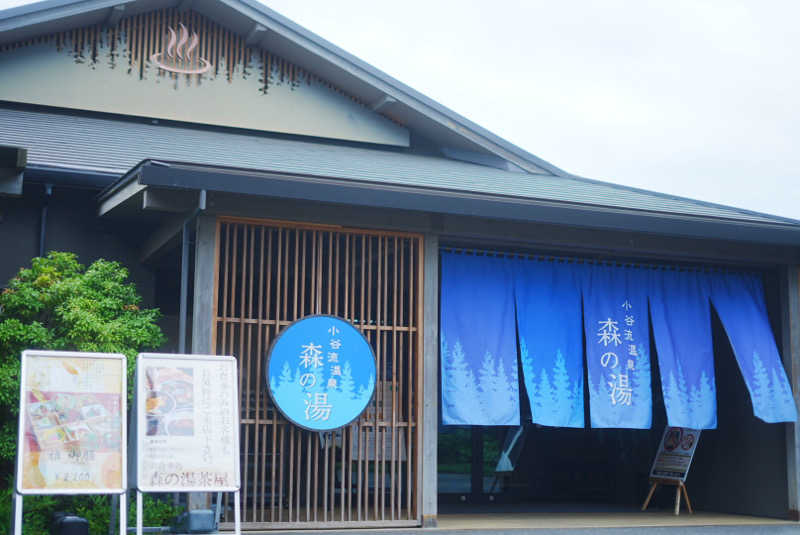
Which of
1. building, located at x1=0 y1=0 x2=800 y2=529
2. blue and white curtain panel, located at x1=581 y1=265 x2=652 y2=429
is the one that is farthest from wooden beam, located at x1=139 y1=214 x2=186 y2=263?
blue and white curtain panel, located at x1=581 y1=265 x2=652 y2=429

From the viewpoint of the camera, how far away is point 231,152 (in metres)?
10.2

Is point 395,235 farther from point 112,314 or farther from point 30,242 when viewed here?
point 30,242

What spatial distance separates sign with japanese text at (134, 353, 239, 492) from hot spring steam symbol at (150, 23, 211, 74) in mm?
5797

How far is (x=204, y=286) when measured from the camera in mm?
7641

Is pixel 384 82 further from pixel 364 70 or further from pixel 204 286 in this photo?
pixel 204 286

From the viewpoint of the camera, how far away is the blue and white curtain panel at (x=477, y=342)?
8.62 metres

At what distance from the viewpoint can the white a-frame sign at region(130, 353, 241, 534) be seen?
21.1ft

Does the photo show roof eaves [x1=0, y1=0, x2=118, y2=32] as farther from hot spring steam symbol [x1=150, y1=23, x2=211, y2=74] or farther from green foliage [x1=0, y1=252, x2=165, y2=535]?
green foliage [x1=0, y1=252, x2=165, y2=535]

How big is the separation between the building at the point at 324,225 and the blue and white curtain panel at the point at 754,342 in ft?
0.71

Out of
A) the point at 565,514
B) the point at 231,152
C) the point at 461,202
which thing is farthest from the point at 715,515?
the point at 231,152

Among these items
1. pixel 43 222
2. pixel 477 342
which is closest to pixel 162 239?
pixel 43 222

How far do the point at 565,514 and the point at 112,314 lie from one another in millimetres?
5512

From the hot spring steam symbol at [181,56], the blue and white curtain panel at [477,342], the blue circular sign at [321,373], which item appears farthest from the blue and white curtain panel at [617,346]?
the hot spring steam symbol at [181,56]

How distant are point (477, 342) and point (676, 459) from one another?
353 centimetres
